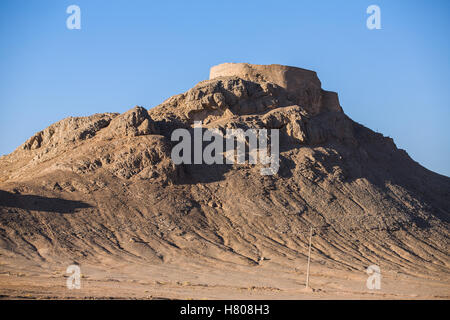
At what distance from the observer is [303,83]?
5481 cm

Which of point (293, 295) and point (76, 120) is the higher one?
point (76, 120)

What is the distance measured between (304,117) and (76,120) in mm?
19091

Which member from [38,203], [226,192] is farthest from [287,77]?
[38,203]

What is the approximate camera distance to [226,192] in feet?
146

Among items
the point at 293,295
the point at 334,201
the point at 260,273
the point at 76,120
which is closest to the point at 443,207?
the point at 334,201

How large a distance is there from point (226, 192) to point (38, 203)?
13384mm

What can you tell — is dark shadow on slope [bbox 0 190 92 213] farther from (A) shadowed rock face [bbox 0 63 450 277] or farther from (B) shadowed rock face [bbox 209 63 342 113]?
Result: (B) shadowed rock face [bbox 209 63 342 113]

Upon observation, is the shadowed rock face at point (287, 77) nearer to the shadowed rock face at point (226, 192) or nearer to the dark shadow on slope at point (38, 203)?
the shadowed rock face at point (226, 192)

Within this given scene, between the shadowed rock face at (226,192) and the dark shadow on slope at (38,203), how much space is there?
100 millimetres

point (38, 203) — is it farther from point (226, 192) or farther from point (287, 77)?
point (287, 77)

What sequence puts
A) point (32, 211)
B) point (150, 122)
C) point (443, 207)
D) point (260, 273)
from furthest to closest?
point (443, 207)
point (150, 122)
point (32, 211)
point (260, 273)

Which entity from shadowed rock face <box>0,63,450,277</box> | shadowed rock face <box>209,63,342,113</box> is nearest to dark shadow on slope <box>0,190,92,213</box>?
shadowed rock face <box>0,63,450,277</box>

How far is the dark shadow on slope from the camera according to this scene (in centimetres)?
3819
